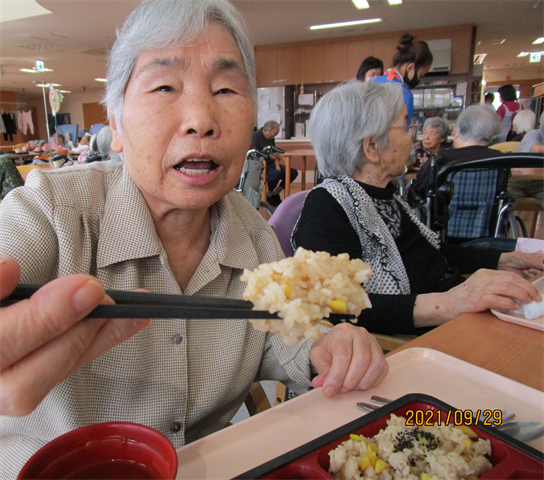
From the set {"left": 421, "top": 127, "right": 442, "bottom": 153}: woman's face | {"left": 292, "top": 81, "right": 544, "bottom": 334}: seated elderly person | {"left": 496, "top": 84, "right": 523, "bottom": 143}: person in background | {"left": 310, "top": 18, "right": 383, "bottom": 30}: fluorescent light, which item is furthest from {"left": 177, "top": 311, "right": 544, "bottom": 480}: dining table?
{"left": 310, "top": 18, "right": 383, "bottom": 30}: fluorescent light

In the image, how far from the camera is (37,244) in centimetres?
75

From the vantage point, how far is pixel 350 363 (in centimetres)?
79

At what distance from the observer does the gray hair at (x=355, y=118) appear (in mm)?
1725

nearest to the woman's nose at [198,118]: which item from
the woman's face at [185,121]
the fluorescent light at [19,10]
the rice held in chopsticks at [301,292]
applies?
the woman's face at [185,121]

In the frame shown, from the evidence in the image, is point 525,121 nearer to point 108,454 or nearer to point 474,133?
point 474,133

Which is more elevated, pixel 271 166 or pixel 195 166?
pixel 195 166

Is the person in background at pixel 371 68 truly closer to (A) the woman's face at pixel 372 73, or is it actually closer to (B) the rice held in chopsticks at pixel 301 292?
(A) the woman's face at pixel 372 73

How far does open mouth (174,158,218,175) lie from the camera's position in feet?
2.80

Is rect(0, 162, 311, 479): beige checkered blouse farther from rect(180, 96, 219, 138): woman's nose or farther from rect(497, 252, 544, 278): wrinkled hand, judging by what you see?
rect(497, 252, 544, 278): wrinkled hand

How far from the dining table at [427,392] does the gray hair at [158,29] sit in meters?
0.71

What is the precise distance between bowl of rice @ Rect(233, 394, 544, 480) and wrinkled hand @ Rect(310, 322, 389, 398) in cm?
15

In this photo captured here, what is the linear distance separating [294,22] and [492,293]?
339 inches

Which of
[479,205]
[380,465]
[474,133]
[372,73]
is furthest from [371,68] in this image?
[380,465]

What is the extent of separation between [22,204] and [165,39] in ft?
1.47
